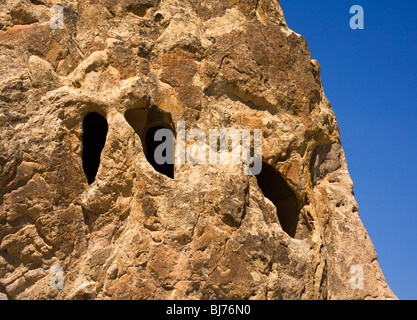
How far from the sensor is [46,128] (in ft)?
23.7

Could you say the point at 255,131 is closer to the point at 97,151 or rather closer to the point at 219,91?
the point at 219,91

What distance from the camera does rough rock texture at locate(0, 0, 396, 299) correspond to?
707 centimetres

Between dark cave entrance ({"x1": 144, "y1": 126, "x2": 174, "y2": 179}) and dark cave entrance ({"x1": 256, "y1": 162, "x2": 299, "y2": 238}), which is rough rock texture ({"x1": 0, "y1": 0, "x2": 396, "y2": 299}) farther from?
dark cave entrance ({"x1": 144, "y1": 126, "x2": 174, "y2": 179})

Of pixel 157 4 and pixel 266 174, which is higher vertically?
pixel 157 4

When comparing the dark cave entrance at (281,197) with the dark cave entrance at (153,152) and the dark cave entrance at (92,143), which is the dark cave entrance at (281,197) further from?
the dark cave entrance at (92,143)

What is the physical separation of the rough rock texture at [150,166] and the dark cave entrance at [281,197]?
0.08m

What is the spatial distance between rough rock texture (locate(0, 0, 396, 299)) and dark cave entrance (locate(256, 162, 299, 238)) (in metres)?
0.08

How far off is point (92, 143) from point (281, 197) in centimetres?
231

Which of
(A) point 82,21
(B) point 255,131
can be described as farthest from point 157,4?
(B) point 255,131

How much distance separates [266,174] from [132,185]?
1.96 metres

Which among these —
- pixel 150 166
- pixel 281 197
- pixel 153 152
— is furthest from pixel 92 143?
pixel 281 197

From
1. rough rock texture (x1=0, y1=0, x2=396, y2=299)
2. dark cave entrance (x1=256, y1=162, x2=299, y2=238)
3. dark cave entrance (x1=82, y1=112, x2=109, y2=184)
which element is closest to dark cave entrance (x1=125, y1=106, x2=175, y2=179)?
rough rock texture (x1=0, y1=0, x2=396, y2=299)

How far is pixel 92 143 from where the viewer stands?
27.9ft

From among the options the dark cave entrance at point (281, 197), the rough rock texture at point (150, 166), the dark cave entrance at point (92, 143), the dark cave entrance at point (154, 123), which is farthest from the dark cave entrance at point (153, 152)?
the dark cave entrance at point (281, 197)
